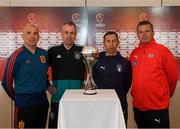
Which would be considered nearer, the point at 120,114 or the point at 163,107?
the point at 120,114

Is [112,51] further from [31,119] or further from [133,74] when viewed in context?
[31,119]

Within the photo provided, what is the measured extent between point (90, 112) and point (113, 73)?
800 millimetres

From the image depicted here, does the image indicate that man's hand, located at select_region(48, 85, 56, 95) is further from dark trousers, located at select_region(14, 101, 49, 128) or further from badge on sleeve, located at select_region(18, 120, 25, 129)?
badge on sleeve, located at select_region(18, 120, 25, 129)

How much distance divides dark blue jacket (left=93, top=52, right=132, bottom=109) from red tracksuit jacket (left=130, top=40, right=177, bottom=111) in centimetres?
14

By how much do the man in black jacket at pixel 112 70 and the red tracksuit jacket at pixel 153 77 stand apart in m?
0.14

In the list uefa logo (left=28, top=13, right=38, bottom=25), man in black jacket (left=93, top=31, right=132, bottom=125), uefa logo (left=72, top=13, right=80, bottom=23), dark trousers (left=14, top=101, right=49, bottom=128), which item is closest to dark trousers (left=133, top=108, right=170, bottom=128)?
man in black jacket (left=93, top=31, right=132, bottom=125)

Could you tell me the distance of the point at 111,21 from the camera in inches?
140

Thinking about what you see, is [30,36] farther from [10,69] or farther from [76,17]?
[76,17]

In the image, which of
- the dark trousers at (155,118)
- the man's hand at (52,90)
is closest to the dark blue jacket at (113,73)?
the dark trousers at (155,118)

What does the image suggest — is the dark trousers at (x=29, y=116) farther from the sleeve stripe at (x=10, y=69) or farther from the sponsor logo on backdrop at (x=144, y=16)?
the sponsor logo on backdrop at (x=144, y=16)

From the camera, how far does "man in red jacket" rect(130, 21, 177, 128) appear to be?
2.67 meters

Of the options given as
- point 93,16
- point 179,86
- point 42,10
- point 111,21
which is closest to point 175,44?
point 179,86

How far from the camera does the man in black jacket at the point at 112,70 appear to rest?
2631mm

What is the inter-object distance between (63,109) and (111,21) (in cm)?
192
